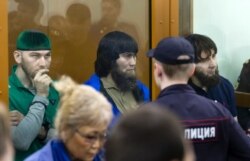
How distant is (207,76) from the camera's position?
5.04 meters

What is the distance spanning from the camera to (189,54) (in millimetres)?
3877

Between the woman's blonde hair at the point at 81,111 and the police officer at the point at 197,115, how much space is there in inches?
28.7

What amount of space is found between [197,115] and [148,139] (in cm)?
180

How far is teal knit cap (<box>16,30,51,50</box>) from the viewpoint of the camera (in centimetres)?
458

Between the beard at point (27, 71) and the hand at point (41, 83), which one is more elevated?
the beard at point (27, 71)

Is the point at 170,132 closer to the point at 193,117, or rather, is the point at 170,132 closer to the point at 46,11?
the point at 193,117

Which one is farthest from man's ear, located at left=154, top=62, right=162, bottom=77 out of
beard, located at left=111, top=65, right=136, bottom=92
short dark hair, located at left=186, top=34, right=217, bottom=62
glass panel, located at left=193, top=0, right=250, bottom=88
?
glass panel, located at left=193, top=0, right=250, bottom=88

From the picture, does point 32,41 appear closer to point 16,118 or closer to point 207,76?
point 16,118

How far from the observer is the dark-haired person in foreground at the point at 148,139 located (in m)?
1.95

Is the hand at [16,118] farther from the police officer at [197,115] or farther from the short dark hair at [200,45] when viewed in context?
the short dark hair at [200,45]

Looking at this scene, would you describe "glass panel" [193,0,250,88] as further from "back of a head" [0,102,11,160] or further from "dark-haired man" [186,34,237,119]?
"back of a head" [0,102,11,160]

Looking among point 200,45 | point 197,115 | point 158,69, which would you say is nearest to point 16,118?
point 158,69

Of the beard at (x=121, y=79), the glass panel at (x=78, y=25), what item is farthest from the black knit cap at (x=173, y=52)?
the glass panel at (x=78, y=25)

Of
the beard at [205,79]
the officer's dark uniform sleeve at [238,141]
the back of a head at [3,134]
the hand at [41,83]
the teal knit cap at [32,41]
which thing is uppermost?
the teal knit cap at [32,41]
